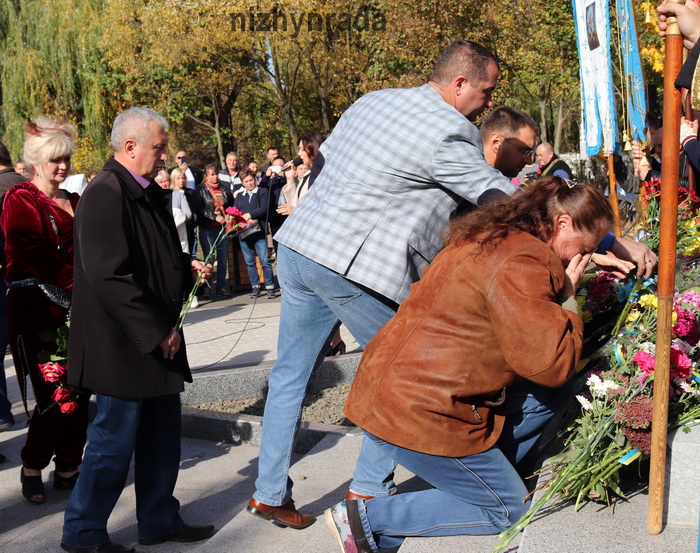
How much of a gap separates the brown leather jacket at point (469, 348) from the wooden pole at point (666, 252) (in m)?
0.26

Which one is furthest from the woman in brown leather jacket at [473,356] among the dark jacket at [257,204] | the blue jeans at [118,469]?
the dark jacket at [257,204]

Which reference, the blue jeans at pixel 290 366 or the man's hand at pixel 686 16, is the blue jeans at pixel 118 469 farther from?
the man's hand at pixel 686 16

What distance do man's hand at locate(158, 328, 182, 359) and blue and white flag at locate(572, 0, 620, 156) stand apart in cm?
288

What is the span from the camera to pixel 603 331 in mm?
3748

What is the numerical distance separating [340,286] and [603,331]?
1.33m

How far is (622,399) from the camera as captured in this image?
282 cm

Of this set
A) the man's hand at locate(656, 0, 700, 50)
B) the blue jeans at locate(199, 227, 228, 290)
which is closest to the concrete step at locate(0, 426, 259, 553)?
the man's hand at locate(656, 0, 700, 50)

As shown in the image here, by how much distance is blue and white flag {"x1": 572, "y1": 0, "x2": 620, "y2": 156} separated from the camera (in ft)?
15.0

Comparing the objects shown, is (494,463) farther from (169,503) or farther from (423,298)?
(169,503)

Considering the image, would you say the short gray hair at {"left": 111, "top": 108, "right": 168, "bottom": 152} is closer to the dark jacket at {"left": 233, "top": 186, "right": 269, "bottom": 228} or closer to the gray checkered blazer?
the gray checkered blazer

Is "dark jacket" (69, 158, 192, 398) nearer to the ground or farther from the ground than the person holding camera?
farther from the ground

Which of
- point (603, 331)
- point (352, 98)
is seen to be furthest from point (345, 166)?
point (352, 98)

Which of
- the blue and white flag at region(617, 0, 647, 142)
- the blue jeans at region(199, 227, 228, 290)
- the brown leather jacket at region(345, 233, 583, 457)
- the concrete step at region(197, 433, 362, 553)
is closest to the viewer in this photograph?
the brown leather jacket at region(345, 233, 583, 457)

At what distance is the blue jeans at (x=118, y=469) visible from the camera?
3414 mm
